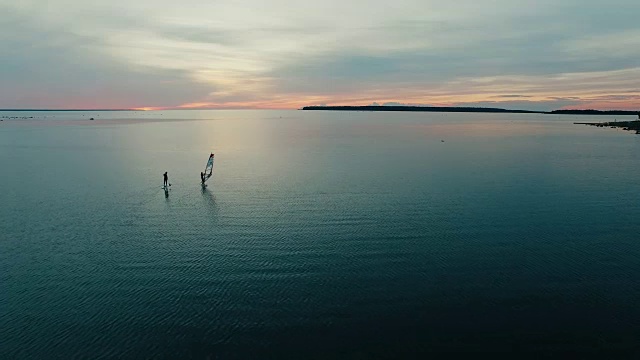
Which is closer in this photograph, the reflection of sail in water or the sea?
the sea

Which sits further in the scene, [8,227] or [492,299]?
[8,227]

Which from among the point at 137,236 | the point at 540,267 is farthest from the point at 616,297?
the point at 137,236

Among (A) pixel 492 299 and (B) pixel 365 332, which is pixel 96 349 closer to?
(B) pixel 365 332

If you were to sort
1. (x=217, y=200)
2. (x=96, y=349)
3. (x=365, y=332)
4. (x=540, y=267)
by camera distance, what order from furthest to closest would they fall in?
1. (x=217, y=200)
2. (x=540, y=267)
3. (x=365, y=332)
4. (x=96, y=349)

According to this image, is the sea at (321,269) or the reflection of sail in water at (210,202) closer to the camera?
the sea at (321,269)

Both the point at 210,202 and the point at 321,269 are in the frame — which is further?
the point at 210,202

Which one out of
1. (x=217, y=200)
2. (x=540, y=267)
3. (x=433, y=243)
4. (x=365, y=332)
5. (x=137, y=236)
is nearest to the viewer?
(x=365, y=332)

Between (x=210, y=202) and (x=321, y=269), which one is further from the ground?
(x=210, y=202)
